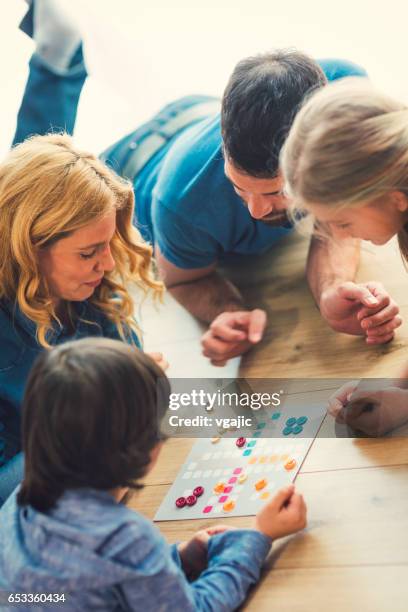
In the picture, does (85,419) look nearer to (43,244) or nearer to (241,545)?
(241,545)

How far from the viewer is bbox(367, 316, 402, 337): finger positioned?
144cm

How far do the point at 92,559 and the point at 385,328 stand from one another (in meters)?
0.69

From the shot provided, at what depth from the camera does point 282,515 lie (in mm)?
1133

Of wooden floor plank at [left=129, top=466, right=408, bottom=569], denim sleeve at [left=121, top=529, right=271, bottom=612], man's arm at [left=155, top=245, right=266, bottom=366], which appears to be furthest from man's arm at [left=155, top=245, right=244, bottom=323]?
denim sleeve at [left=121, top=529, right=271, bottom=612]

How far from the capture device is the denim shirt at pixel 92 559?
3.16ft

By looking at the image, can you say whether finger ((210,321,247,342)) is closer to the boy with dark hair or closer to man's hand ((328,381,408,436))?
man's hand ((328,381,408,436))

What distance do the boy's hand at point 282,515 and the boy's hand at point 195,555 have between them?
5cm

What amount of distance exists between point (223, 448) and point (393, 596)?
1.31 feet

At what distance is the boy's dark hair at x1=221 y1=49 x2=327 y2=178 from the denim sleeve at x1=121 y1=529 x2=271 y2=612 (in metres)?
0.55

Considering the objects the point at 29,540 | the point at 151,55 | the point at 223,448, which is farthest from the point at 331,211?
the point at 151,55

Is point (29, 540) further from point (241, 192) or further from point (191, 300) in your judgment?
point (191, 300)

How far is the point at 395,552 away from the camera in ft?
3.49

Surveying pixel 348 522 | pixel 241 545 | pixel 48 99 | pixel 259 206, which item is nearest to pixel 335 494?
pixel 348 522

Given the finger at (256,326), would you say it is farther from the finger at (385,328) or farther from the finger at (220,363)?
the finger at (385,328)
